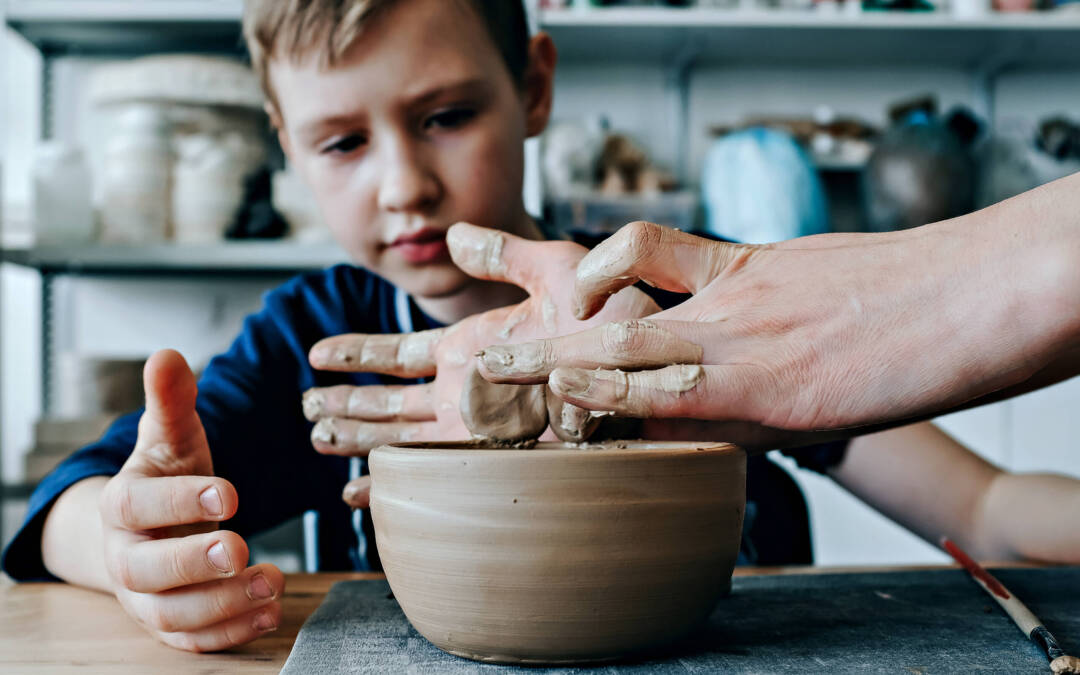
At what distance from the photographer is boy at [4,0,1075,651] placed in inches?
21.5

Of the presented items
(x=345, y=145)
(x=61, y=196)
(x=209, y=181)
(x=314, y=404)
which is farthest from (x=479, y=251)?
(x=61, y=196)

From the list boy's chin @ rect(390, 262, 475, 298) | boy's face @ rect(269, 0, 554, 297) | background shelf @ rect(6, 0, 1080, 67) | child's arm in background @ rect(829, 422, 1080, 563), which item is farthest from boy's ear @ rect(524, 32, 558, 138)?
background shelf @ rect(6, 0, 1080, 67)

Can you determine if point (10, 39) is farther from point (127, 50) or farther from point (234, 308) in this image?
point (234, 308)

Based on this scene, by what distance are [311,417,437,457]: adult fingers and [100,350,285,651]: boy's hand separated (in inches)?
6.1

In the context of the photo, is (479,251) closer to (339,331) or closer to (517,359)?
(517,359)

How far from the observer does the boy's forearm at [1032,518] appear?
0.78 m

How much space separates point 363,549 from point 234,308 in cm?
138

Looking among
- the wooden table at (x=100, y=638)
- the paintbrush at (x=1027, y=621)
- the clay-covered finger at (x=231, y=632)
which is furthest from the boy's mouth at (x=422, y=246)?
the paintbrush at (x=1027, y=621)

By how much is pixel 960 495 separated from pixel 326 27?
2.56ft

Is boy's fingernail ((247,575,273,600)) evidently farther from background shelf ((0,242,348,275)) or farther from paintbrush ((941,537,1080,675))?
background shelf ((0,242,348,275))

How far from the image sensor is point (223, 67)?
1738 millimetres

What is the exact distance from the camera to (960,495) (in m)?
0.91

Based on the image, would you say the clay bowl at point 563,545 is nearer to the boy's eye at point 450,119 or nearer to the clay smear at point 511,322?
the clay smear at point 511,322

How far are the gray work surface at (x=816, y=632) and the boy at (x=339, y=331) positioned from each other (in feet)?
0.24
